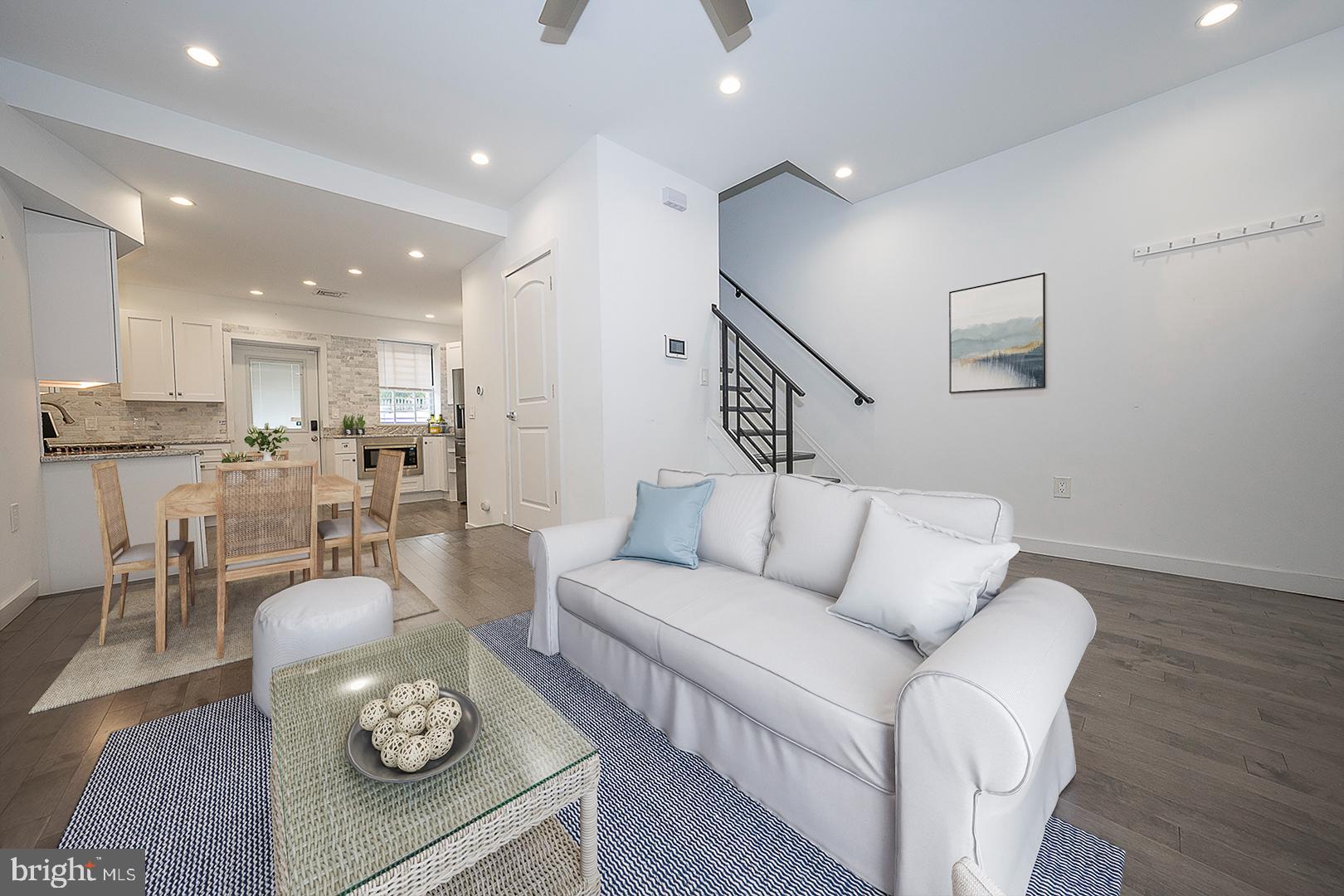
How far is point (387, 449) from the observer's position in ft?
21.9

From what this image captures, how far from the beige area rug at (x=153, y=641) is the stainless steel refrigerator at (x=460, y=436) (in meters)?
3.23

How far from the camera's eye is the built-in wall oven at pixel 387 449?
6691 mm

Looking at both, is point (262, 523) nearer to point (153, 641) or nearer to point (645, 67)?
point (153, 641)

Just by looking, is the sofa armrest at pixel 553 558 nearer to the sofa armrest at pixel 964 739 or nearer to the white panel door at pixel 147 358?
the sofa armrest at pixel 964 739

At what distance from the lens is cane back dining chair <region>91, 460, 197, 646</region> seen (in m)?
2.26

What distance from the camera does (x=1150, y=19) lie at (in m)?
2.46

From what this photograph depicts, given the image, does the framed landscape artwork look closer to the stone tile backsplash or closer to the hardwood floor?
the hardwood floor

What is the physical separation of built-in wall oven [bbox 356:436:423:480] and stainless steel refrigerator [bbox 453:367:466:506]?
62cm

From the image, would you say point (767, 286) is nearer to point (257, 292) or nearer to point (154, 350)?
point (257, 292)

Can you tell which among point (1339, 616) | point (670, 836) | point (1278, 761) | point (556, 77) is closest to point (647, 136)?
Result: point (556, 77)

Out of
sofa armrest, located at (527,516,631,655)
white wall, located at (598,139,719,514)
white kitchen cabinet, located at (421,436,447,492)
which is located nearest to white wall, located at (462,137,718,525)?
white wall, located at (598,139,719,514)

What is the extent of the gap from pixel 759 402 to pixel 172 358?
6577 mm

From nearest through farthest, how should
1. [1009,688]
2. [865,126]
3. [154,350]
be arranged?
[1009,688], [865,126], [154,350]

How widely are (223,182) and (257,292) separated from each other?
318 cm
